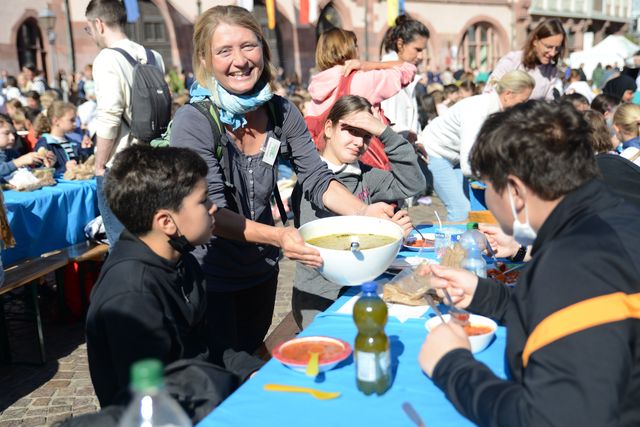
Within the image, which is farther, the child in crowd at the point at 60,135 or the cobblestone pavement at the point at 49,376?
the child in crowd at the point at 60,135

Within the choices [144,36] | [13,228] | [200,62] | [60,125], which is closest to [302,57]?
[144,36]

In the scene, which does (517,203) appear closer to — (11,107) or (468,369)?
(468,369)

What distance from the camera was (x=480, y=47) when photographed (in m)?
36.6

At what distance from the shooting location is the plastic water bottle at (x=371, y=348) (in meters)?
1.56

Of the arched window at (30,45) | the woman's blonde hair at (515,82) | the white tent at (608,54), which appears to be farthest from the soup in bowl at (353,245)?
the white tent at (608,54)

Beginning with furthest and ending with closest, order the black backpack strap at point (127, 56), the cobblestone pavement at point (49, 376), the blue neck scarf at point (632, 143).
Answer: the blue neck scarf at point (632, 143) → the black backpack strap at point (127, 56) → the cobblestone pavement at point (49, 376)

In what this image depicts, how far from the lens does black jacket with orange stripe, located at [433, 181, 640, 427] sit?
1190mm

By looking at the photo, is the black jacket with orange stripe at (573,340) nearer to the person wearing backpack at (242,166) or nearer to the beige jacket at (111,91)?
Answer: the person wearing backpack at (242,166)

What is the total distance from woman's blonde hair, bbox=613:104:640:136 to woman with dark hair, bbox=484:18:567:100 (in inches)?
25.4

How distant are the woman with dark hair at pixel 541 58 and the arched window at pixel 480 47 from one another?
99.9 feet

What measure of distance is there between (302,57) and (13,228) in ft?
82.7

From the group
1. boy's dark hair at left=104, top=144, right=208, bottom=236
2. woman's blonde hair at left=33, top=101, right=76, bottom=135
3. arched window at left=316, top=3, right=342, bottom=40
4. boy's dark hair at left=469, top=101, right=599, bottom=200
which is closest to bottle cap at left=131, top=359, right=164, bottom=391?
boy's dark hair at left=469, top=101, right=599, bottom=200

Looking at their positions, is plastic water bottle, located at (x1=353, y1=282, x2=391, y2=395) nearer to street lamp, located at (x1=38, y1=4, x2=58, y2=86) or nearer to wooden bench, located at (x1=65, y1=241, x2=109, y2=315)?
wooden bench, located at (x1=65, y1=241, x2=109, y2=315)

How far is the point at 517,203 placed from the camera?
150 cm
